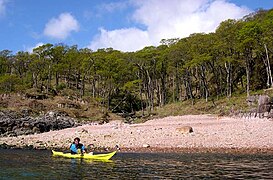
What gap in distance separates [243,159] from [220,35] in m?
35.8

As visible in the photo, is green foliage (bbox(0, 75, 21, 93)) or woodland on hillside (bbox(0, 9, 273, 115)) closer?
woodland on hillside (bbox(0, 9, 273, 115))

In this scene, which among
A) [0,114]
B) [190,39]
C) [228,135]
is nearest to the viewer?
[228,135]

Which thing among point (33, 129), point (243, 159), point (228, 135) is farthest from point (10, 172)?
point (33, 129)

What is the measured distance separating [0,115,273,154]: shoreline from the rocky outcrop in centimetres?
481

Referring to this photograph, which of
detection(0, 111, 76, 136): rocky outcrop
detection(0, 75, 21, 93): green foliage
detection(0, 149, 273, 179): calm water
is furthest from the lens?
detection(0, 75, 21, 93): green foliage

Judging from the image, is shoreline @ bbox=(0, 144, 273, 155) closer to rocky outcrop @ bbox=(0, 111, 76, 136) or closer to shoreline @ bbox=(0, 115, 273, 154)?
shoreline @ bbox=(0, 115, 273, 154)

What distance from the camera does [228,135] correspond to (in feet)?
97.9

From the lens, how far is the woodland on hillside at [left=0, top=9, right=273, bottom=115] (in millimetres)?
52781

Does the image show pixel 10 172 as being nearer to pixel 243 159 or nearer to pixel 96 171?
pixel 96 171

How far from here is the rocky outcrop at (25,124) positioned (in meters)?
40.9

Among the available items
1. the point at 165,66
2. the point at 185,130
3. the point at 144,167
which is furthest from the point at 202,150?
the point at 165,66

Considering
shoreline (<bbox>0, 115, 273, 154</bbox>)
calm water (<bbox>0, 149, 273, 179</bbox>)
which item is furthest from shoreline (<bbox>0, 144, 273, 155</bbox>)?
calm water (<bbox>0, 149, 273, 179</bbox>)

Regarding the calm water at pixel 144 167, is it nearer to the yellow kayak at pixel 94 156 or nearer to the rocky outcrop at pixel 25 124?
the yellow kayak at pixel 94 156

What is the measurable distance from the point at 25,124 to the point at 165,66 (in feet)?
109
